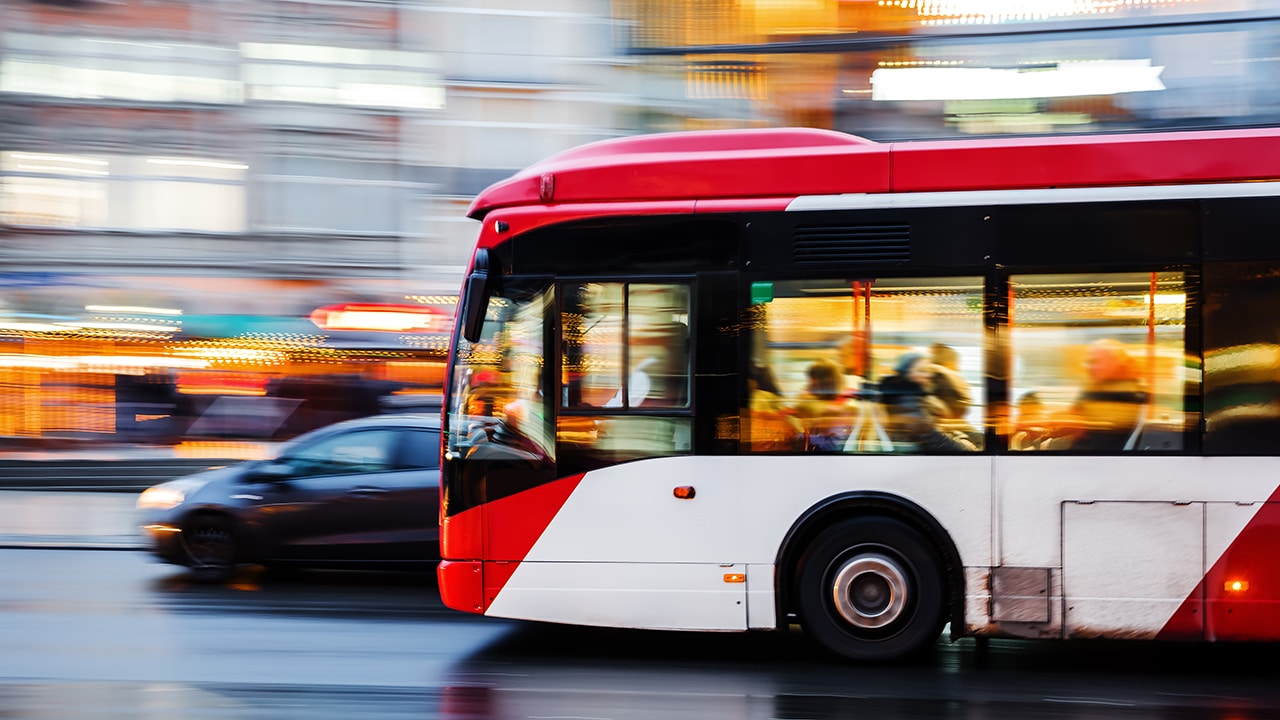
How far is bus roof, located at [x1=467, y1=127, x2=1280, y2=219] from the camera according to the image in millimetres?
6699

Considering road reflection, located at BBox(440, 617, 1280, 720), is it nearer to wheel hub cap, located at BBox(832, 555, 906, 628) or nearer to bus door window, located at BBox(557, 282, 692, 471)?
wheel hub cap, located at BBox(832, 555, 906, 628)

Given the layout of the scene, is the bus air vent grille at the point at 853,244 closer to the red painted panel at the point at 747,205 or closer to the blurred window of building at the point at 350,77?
the red painted panel at the point at 747,205

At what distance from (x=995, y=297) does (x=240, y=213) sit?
20784 millimetres

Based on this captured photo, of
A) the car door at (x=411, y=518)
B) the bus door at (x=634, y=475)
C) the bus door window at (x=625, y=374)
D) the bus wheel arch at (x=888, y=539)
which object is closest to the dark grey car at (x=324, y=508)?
the car door at (x=411, y=518)

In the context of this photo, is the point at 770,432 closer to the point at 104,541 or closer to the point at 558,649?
the point at 558,649

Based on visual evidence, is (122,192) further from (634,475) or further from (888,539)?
(888,539)

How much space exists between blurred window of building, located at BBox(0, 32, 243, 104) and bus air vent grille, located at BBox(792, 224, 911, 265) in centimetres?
2035

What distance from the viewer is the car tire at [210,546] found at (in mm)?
10148

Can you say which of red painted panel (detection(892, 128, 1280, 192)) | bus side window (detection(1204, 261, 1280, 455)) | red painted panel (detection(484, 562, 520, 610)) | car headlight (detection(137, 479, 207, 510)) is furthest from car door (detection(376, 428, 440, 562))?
bus side window (detection(1204, 261, 1280, 455))

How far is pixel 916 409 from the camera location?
6.83m

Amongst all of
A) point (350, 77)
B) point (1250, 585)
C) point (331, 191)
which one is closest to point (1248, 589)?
point (1250, 585)

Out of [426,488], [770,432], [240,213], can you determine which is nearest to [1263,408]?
[770,432]

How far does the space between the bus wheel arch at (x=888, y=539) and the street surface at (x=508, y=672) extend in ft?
1.54

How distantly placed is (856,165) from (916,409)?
1.54m
